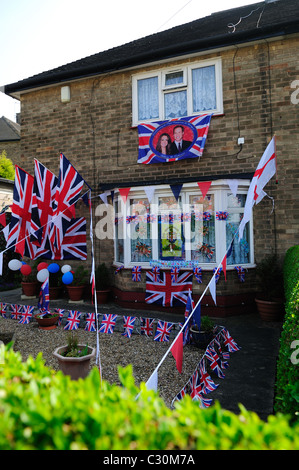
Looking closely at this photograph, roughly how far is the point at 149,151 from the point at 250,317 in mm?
4893

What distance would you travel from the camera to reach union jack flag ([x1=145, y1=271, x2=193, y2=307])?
734cm

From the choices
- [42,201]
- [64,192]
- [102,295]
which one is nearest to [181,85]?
[64,192]

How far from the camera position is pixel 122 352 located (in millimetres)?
5648

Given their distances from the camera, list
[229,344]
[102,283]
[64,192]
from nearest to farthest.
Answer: [229,344]
[64,192]
[102,283]

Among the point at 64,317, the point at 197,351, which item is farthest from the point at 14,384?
the point at 64,317

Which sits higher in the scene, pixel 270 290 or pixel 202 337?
pixel 270 290

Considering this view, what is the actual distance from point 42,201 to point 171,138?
3.60 m

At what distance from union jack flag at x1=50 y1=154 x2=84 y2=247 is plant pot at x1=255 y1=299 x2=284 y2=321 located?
471cm

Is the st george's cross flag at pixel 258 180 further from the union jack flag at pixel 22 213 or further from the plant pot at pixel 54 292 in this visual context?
the plant pot at pixel 54 292

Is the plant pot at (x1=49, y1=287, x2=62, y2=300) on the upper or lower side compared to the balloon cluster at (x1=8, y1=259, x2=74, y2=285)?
lower

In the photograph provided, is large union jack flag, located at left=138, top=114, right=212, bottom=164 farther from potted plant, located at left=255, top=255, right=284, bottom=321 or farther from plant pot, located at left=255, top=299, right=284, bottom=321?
plant pot, located at left=255, top=299, right=284, bottom=321

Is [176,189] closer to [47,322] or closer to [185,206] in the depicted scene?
[185,206]

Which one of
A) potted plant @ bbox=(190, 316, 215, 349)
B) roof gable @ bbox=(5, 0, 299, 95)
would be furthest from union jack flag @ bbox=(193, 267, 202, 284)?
roof gable @ bbox=(5, 0, 299, 95)

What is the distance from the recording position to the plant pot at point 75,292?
9.12 meters
